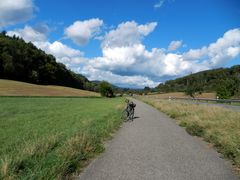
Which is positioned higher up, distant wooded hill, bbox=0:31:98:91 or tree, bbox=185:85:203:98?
distant wooded hill, bbox=0:31:98:91

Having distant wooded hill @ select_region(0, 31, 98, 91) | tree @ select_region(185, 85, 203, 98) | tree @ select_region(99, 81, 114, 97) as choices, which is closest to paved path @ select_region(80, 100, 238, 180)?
tree @ select_region(185, 85, 203, 98)

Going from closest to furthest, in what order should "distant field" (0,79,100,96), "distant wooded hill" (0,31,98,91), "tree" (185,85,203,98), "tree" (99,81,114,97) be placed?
"distant field" (0,79,100,96) → "tree" (185,85,203,98) → "distant wooded hill" (0,31,98,91) → "tree" (99,81,114,97)

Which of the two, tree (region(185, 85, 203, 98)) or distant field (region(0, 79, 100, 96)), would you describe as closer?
distant field (region(0, 79, 100, 96))

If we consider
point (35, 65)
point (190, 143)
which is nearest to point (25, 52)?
point (35, 65)

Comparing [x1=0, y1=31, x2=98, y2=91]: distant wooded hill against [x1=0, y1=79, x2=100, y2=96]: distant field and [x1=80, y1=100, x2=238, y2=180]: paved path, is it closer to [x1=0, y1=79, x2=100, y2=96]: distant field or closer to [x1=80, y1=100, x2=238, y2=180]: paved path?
[x1=0, y1=79, x2=100, y2=96]: distant field

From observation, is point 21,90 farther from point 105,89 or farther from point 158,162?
point 158,162

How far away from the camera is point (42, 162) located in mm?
6395

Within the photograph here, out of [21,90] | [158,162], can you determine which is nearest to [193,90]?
[21,90]

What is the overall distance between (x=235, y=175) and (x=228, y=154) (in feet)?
6.14

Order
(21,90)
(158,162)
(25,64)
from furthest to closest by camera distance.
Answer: (25,64)
(21,90)
(158,162)

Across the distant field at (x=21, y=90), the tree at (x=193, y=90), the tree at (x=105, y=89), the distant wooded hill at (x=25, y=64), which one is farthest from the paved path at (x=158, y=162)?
the tree at (x=105, y=89)

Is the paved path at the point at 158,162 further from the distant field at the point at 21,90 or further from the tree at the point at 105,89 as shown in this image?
the tree at the point at 105,89

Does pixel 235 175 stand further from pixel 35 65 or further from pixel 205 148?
pixel 35 65

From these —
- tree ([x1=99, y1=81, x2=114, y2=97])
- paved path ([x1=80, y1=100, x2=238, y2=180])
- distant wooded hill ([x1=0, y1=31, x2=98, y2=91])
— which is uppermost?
distant wooded hill ([x1=0, y1=31, x2=98, y2=91])
